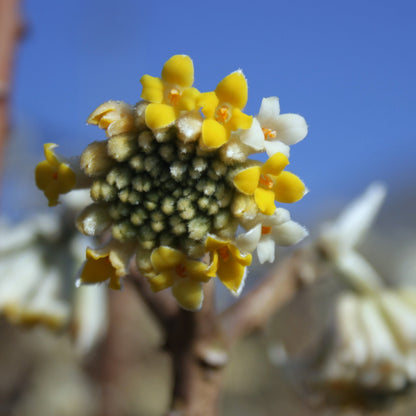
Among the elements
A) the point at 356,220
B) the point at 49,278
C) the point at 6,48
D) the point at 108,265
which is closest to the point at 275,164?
the point at 108,265

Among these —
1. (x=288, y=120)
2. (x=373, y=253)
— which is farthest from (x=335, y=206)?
(x=288, y=120)

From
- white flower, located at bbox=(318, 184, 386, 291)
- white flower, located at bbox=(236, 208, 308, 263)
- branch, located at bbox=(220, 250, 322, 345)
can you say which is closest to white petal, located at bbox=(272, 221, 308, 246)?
white flower, located at bbox=(236, 208, 308, 263)

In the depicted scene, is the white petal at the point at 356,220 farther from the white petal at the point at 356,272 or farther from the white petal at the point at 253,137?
the white petal at the point at 253,137

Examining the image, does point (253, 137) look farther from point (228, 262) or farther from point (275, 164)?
point (228, 262)

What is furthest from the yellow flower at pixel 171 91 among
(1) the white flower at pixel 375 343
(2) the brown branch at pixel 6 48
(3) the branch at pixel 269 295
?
(2) the brown branch at pixel 6 48

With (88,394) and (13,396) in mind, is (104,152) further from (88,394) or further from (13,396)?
(13,396)

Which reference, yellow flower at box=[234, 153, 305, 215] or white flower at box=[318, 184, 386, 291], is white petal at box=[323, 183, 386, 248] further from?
yellow flower at box=[234, 153, 305, 215]
